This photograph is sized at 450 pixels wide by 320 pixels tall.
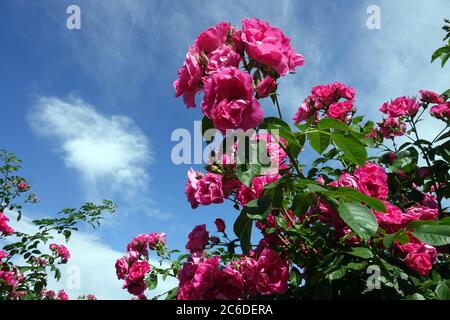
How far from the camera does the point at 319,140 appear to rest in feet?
4.01

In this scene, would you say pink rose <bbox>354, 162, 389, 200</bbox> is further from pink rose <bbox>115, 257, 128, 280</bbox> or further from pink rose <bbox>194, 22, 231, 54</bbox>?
pink rose <bbox>115, 257, 128, 280</bbox>

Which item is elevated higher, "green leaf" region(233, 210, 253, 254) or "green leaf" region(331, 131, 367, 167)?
"green leaf" region(331, 131, 367, 167)

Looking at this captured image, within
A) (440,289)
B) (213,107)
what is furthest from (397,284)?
(213,107)

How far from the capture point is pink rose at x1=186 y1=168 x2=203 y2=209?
4.81 ft

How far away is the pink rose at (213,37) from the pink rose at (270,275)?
790mm

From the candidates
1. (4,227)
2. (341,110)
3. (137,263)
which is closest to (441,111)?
(341,110)

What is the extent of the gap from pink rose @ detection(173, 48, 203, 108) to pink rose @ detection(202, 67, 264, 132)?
3.9 inches

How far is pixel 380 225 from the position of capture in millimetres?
1229

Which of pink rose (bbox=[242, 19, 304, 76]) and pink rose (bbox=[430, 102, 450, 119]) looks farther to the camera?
pink rose (bbox=[430, 102, 450, 119])

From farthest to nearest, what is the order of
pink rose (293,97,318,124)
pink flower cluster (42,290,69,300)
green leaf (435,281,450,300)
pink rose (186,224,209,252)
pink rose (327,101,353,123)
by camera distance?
1. pink flower cluster (42,290,69,300)
2. pink rose (293,97,318,124)
3. pink rose (327,101,353,123)
4. pink rose (186,224,209,252)
5. green leaf (435,281,450,300)

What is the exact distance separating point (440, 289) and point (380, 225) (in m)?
0.30

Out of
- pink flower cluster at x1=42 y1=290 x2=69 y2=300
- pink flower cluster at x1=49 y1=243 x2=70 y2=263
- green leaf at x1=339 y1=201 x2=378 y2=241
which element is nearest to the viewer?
green leaf at x1=339 y1=201 x2=378 y2=241

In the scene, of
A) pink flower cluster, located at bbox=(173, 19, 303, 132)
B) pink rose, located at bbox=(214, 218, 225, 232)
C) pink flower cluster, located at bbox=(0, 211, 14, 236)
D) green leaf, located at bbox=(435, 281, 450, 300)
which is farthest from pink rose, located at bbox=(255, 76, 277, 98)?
pink flower cluster, located at bbox=(0, 211, 14, 236)
